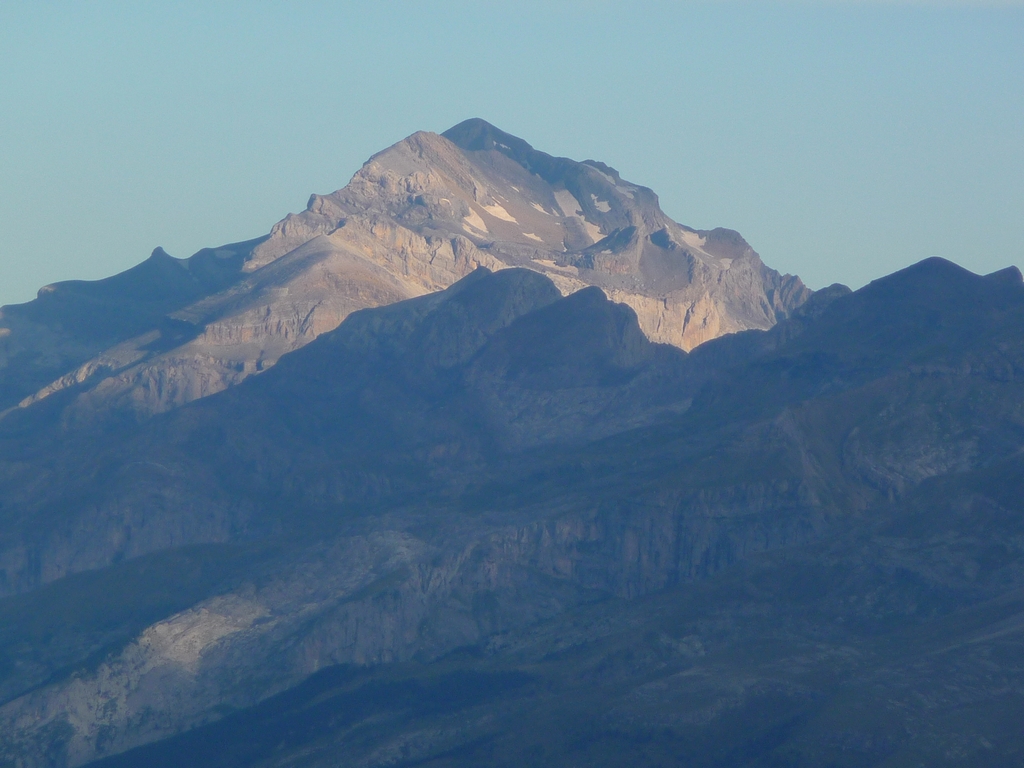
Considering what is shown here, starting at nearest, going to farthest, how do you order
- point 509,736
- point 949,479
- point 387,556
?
point 509,736 < point 949,479 < point 387,556

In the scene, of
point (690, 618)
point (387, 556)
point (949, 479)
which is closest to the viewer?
point (690, 618)

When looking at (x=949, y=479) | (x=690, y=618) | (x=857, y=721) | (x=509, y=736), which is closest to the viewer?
(x=857, y=721)

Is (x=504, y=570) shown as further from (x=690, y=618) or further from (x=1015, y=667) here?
(x=1015, y=667)

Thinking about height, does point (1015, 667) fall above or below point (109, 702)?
below

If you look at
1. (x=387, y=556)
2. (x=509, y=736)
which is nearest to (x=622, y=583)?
(x=387, y=556)

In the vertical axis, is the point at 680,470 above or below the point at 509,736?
above

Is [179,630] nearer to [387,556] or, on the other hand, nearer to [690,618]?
[387,556]

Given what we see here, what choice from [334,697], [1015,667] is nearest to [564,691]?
[334,697]

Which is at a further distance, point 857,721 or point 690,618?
point 690,618

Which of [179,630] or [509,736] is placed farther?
[179,630]
